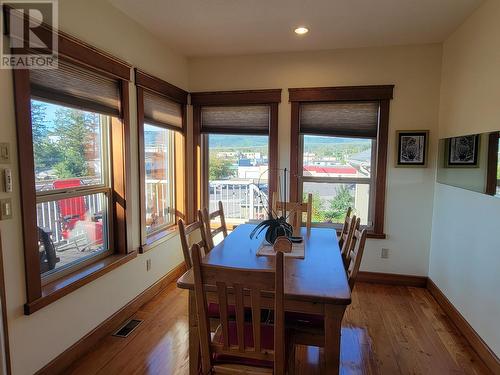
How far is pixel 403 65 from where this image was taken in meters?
3.32

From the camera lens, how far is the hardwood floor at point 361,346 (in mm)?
2113

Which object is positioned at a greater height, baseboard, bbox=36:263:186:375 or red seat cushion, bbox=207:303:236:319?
red seat cushion, bbox=207:303:236:319

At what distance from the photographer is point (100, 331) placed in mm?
2375

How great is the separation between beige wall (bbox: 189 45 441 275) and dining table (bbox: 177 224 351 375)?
1.46 metres

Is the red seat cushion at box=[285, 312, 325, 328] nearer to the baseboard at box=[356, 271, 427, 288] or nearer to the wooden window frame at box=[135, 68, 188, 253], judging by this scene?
the wooden window frame at box=[135, 68, 188, 253]

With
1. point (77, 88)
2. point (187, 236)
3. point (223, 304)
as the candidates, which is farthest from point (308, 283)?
point (77, 88)

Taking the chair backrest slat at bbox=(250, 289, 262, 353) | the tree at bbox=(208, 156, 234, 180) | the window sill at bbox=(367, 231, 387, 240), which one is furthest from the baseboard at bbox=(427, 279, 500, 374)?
the tree at bbox=(208, 156, 234, 180)

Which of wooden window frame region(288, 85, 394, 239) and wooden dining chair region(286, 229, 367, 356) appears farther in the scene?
wooden window frame region(288, 85, 394, 239)

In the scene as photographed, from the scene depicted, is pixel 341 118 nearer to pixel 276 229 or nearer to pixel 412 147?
pixel 412 147

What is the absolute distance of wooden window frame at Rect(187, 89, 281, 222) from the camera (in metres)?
3.64

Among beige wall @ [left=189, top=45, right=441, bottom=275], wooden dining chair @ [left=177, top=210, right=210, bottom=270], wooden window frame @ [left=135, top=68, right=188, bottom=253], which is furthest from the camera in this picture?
beige wall @ [left=189, top=45, right=441, bottom=275]

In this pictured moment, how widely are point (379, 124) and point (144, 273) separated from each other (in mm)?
2940

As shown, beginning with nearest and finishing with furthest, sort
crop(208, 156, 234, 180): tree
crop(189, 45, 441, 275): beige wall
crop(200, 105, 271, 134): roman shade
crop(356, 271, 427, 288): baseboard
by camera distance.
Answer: crop(189, 45, 441, 275): beige wall
crop(356, 271, 427, 288): baseboard
crop(200, 105, 271, 134): roman shade
crop(208, 156, 234, 180): tree

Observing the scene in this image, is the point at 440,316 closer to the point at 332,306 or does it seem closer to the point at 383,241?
the point at 383,241
